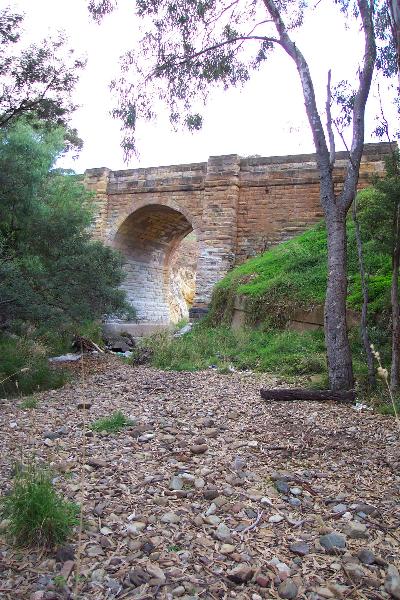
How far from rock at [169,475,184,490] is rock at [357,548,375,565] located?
104 centimetres

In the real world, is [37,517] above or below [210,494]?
above

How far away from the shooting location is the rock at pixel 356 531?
2.28 metres

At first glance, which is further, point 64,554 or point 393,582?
point 64,554

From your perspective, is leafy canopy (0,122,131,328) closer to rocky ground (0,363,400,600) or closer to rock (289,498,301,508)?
rocky ground (0,363,400,600)

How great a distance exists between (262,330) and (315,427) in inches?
186

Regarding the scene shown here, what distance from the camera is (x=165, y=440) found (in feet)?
11.7

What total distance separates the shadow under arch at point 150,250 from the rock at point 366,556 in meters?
13.3

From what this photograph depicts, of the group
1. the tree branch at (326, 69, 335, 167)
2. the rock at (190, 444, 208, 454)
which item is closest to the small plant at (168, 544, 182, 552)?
the rock at (190, 444, 208, 454)

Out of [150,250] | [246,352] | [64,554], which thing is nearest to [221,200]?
[150,250]

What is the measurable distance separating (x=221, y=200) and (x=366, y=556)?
12323 millimetres

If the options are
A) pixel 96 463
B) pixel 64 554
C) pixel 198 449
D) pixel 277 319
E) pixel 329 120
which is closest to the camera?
pixel 64 554

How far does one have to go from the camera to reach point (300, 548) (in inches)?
86.0

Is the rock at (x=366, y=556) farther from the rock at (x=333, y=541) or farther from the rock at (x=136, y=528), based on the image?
the rock at (x=136, y=528)

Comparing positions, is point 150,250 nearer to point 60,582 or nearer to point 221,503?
point 221,503
